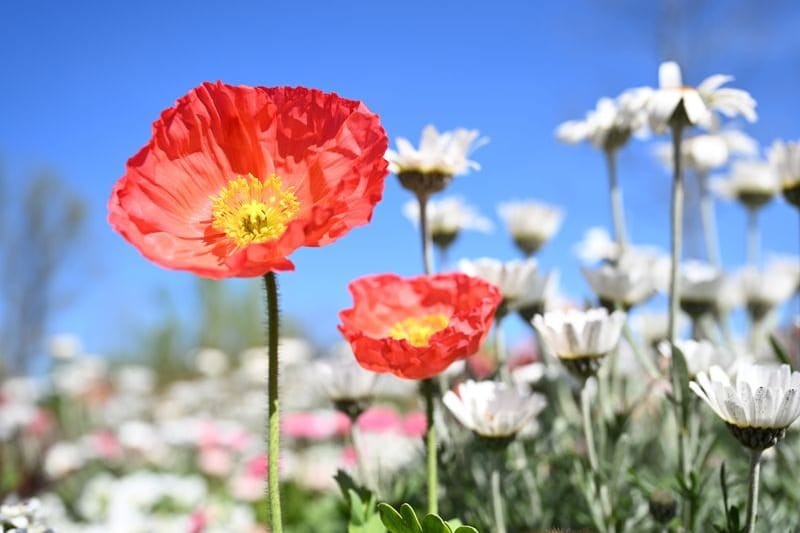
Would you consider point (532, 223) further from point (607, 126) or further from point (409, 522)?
point (409, 522)

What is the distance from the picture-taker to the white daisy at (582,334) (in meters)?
1.19

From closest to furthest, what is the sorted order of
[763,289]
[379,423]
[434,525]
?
[434,525]
[763,289]
[379,423]

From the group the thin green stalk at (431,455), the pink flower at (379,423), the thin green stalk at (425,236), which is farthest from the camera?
the pink flower at (379,423)

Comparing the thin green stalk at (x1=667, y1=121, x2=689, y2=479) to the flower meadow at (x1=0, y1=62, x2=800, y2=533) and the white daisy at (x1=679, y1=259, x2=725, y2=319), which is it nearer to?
the flower meadow at (x1=0, y1=62, x2=800, y2=533)

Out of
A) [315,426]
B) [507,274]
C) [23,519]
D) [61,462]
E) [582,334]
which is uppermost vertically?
[507,274]

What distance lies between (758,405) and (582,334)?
315mm

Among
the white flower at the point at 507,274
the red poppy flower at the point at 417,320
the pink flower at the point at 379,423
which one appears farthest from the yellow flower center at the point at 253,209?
the pink flower at the point at 379,423

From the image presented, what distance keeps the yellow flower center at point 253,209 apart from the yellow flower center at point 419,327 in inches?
11.3

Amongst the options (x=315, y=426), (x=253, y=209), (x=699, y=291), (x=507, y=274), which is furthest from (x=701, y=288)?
(x=315, y=426)

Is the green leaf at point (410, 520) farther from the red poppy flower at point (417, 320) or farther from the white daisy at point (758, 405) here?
the white daisy at point (758, 405)

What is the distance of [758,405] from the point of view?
91 cm

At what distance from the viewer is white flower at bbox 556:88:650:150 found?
1.49m

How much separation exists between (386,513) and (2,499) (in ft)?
7.21

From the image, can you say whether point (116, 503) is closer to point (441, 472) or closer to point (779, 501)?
point (441, 472)
